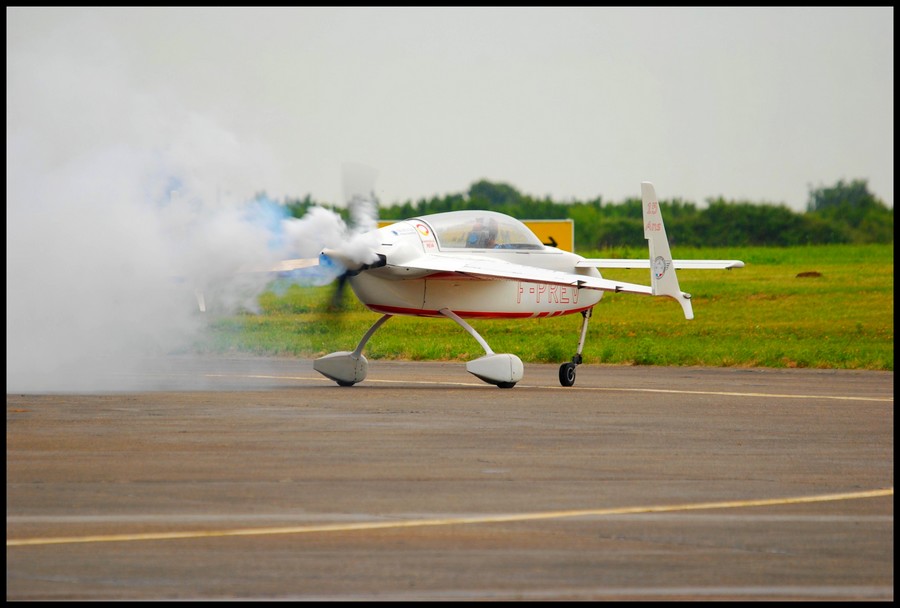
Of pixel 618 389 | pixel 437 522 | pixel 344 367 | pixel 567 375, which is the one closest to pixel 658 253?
pixel 618 389

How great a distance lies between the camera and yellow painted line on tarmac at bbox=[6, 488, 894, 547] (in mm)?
10148

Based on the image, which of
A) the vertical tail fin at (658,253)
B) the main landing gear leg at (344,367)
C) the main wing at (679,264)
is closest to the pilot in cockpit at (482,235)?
the main landing gear leg at (344,367)

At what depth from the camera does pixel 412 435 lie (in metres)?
16.7

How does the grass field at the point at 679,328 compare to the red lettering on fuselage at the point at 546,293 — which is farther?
the grass field at the point at 679,328

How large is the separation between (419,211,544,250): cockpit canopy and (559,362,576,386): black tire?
6.67 feet

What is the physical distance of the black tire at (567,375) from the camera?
25125mm

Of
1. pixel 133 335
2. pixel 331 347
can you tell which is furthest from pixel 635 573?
pixel 331 347

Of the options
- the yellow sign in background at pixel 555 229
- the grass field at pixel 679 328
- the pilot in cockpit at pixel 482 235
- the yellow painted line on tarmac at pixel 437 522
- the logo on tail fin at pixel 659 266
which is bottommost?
the yellow painted line on tarmac at pixel 437 522

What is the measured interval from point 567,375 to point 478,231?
8.95 feet

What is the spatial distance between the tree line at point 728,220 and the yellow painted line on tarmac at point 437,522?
164 feet

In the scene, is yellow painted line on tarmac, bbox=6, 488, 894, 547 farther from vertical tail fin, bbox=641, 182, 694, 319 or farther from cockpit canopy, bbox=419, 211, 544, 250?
cockpit canopy, bbox=419, 211, 544, 250

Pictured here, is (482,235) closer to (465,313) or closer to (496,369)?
(465,313)

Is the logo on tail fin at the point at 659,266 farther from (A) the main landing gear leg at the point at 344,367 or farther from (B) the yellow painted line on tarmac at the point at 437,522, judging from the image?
(B) the yellow painted line on tarmac at the point at 437,522

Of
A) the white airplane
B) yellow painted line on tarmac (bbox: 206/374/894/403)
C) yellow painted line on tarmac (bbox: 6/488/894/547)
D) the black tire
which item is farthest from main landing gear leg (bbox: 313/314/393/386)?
yellow painted line on tarmac (bbox: 6/488/894/547)
